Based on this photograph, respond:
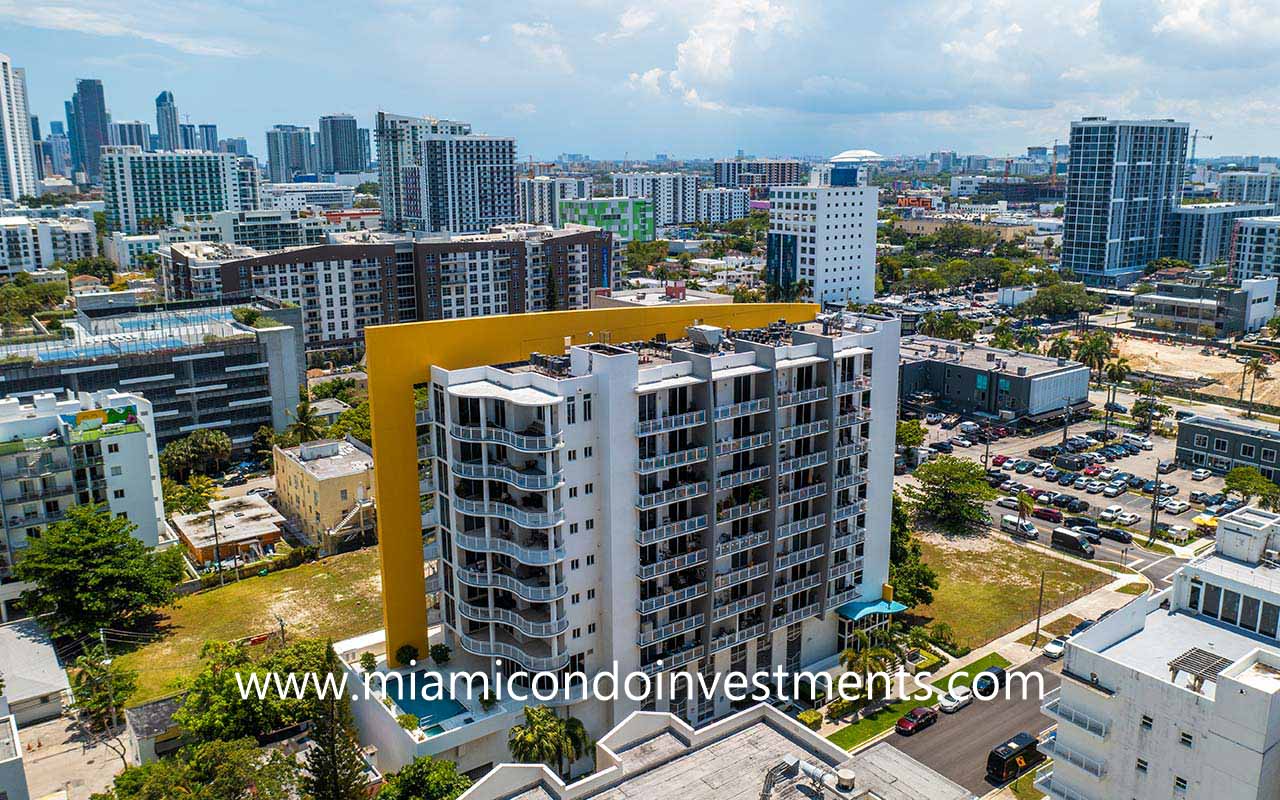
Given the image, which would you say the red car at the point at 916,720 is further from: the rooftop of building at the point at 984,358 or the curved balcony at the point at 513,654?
the rooftop of building at the point at 984,358

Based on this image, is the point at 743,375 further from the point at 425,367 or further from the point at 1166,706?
the point at 1166,706

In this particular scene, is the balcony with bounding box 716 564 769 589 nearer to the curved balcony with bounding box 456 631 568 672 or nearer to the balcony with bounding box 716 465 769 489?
the balcony with bounding box 716 465 769 489

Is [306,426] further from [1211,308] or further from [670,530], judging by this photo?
[1211,308]

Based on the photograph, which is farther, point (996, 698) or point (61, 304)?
point (61, 304)

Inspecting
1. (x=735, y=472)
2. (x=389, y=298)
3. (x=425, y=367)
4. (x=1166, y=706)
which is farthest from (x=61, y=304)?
(x=1166, y=706)

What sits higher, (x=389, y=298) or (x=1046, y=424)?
(x=389, y=298)

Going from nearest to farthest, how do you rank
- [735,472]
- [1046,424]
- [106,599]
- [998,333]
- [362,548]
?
1. [735,472]
2. [106,599]
3. [362,548]
4. [1046,424]
5. [998,333]

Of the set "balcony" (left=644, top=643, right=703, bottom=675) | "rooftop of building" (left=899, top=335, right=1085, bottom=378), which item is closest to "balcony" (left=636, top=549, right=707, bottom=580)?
"balcony" (left=644, top=643, right=703, bottom=675)
